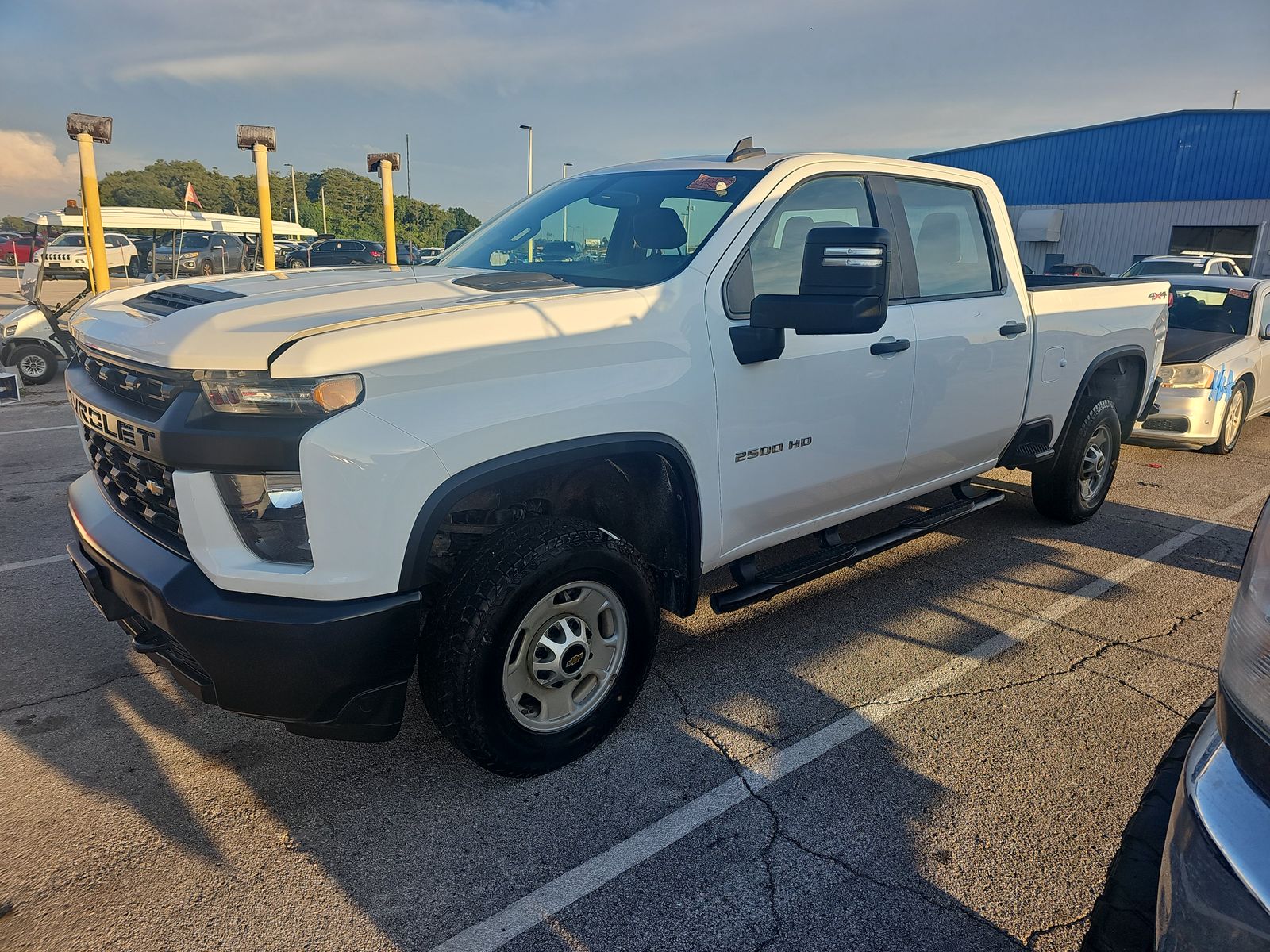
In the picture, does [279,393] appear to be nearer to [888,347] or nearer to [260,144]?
[888,347]

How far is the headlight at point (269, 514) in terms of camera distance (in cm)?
224

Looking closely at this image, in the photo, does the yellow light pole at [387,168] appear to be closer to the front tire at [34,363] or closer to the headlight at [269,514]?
the front tire at [34,363]

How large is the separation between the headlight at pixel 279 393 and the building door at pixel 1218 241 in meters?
32.2

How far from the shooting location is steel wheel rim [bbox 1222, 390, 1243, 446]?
7673 millimetres

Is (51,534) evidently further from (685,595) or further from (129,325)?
(685,595)

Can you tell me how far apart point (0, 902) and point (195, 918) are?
537 millimetres

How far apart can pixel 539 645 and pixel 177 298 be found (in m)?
1.66

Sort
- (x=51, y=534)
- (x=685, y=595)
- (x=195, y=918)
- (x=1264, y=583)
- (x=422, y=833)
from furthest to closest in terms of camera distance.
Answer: (x=51, y=534)
(x=685, y=595)
(x=422, y=833)
(x=195, y=918)
(x=1264, y=583)

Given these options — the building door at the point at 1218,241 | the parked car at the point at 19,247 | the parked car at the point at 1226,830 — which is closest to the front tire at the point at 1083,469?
the parked car at the point at 1226,830

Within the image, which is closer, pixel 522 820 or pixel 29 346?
pixel 522 820

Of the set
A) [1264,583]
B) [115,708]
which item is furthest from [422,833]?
[1264,583]

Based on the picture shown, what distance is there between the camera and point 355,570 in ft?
7.38

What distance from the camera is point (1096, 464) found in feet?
18.0

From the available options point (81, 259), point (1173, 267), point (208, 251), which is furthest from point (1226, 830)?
point (208, 251)
